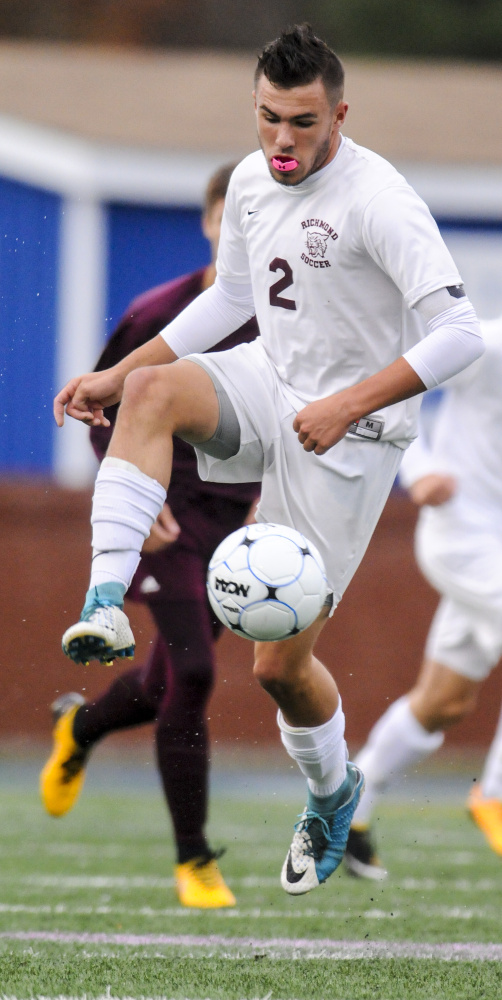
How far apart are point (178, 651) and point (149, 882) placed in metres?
1.05

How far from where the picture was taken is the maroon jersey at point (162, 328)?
17.1 ft

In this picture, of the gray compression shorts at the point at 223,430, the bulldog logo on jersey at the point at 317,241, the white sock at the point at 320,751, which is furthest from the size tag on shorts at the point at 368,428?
the white sock at the point at 320,751

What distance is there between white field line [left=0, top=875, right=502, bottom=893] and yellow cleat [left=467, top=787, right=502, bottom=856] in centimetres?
44

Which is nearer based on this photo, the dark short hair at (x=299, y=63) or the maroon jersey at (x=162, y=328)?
the dark short hair at (x=299, y=63)

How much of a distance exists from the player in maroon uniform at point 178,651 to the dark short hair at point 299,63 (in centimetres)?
124

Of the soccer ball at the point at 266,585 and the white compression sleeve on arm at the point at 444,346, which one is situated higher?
the white compression sleeve on arm at the point at 444,346

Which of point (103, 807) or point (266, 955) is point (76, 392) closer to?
point (266, 955)

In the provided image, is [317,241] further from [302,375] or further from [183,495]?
[183,495]

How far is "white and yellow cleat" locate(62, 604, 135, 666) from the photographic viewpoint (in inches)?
138

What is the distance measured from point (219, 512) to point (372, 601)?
4829mm

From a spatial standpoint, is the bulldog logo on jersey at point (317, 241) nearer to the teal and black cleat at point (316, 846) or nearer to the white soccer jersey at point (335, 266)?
the white soccer jersey at point (335, 266)

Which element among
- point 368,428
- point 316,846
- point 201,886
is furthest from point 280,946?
point 368,428

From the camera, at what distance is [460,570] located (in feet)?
21.2

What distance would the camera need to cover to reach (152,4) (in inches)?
1026
